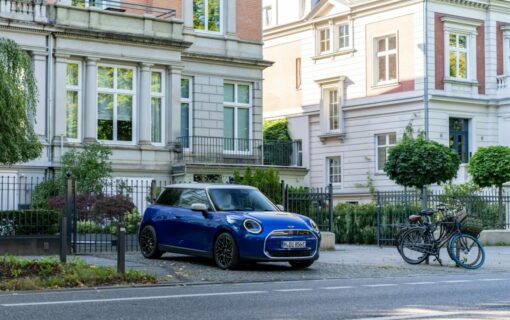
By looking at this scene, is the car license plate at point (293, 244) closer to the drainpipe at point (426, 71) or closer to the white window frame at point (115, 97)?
the white window frame at point (115, 97)

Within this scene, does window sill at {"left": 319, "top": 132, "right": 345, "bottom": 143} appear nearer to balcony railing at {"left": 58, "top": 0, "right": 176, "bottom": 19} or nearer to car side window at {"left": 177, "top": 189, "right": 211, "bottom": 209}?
balcony railing at {"left": 58, "top": 0, "right": 176, "bottom": 19}

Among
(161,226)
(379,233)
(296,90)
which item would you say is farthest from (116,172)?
(296,90)

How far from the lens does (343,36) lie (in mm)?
50250

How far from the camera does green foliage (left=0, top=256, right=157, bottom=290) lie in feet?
47.0

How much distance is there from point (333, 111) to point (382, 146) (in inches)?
151

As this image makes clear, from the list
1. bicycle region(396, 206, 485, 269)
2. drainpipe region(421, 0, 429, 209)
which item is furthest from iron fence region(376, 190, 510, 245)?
drainpipe region(421, 0, 429, 209)

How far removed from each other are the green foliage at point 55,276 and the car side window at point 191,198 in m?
3.51

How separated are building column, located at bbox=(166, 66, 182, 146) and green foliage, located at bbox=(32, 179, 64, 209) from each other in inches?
236

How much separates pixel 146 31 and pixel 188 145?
4.99 metres

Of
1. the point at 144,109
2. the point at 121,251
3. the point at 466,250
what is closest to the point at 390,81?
the point at 144,109

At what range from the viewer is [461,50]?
47281 millimetres

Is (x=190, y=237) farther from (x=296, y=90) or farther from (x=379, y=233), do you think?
(x=296, y=90)

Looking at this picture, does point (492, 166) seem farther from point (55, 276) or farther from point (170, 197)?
point (55, 276)

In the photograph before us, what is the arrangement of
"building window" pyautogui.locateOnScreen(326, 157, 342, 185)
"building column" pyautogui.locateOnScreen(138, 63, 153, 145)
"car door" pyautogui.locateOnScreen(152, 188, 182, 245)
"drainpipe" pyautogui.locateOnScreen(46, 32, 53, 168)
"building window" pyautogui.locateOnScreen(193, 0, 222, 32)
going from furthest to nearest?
"building window" pyautogui.locateOnScreen(326, 157, 342, 185), "building window" pyautogui.locateOnScreen(193, 0, 222, 32), "building column" pyautogui.locateOnScreen(138, 63, 153, 145), "drainpipe" pyautogui.locateOnScreen(46, 32, 53, 168), "car door" pyautogui.locateOnScreen(152, 188, 182, 245)
